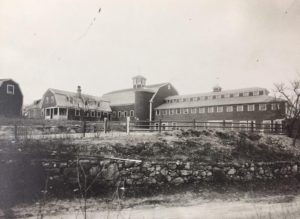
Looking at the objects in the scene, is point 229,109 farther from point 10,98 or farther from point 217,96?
point 10,98

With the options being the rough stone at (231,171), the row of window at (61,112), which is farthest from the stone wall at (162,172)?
the row of window at (61,112)

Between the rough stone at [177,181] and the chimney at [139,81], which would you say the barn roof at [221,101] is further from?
the rough stone at [177,181]

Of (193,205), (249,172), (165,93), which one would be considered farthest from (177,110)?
(193,205)

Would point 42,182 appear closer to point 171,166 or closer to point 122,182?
point 122,182

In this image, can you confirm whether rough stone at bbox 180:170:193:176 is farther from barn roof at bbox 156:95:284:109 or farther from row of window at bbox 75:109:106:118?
row of window at bbox 75:109:106:118

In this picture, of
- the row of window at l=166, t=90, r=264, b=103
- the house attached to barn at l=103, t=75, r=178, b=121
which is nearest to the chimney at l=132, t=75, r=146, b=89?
the house attached to barn at l=103, t=75, r=178, b=121

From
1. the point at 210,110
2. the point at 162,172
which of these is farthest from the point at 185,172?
the point at 210,110
